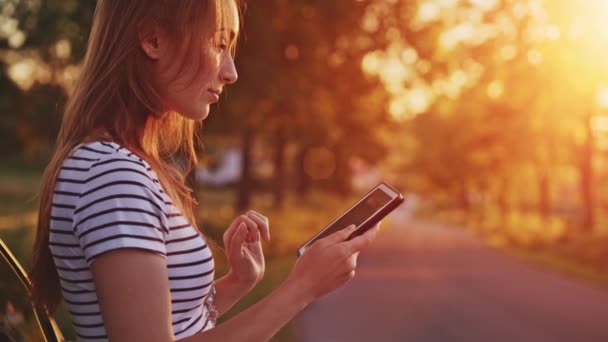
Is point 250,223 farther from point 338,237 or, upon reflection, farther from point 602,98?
point 602,98

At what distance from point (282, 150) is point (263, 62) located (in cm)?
1922

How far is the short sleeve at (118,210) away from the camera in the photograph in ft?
5.22

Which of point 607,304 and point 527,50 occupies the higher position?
point 527,50

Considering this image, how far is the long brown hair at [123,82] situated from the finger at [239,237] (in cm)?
33

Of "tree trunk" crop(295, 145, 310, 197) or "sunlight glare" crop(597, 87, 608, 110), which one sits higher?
"sunlight glare" crop(597, 87, 608, 110)

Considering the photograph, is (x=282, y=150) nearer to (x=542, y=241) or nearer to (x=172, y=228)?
(x=542, y=241)

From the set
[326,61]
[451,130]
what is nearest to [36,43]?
[326,61]

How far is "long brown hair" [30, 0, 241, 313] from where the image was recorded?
181 centimetres

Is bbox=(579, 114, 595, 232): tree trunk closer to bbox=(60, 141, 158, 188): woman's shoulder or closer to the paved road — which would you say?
the paved road

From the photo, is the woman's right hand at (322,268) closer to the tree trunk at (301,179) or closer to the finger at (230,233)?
the finger at (230,233)

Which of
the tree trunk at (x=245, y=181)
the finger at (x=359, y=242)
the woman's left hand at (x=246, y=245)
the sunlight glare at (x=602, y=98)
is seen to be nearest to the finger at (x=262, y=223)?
the woman's left hand at (x=246, y=245)

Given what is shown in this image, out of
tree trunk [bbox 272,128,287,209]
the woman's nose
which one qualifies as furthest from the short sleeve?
tree trunk [bbox 272,128,287,209]

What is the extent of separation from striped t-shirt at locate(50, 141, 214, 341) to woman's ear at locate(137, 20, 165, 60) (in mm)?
234

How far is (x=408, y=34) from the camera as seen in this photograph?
639 inches
